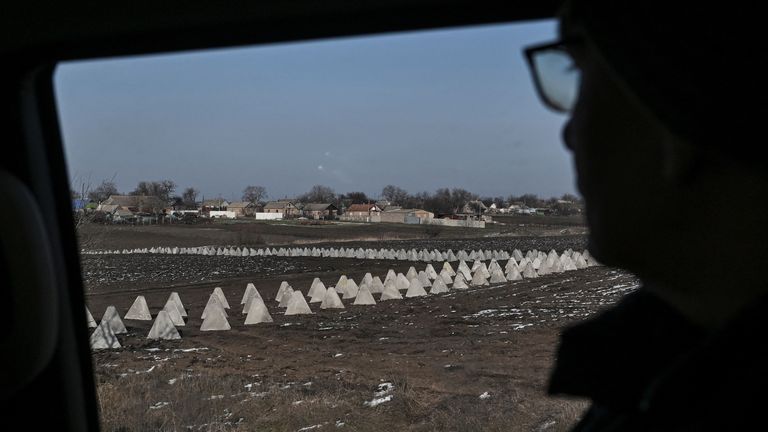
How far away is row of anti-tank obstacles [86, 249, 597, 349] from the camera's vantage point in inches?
490

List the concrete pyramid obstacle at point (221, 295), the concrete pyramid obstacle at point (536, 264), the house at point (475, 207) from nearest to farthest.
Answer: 1. the house at point (475, 207)
2. the concrete pyramid obstacle at point (221, 295)
3. the concrete pyramid obstacle at point (536, 264)

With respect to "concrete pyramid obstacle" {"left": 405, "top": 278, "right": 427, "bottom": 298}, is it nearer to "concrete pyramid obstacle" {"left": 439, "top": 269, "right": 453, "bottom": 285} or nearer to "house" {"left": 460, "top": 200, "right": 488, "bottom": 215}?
"concrete pyramid obstacle" {"left": 439, "top": 269, "right": 453, "bottom": 285}

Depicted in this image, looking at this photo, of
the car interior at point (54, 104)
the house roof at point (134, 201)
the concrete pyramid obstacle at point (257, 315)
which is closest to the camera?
the car interior at point (54, 104)

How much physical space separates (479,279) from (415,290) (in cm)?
394

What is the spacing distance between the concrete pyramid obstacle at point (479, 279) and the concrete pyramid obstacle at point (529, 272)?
6.32 ft

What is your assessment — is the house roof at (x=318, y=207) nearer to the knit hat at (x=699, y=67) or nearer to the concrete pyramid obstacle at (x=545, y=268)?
the concrete pyramid obstacle at (x=545, y=268)

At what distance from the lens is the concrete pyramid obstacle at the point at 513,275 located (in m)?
23.2

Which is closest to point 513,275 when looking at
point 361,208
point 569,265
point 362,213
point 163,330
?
point 569,265

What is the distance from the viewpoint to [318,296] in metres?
17.6

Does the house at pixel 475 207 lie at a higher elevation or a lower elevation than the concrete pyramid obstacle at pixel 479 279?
A: higher

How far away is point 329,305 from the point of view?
16.6 m

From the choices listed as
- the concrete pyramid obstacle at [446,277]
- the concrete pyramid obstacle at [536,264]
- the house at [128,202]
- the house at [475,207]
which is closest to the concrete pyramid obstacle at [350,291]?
the concrete pyramid obstacle at [446,277]

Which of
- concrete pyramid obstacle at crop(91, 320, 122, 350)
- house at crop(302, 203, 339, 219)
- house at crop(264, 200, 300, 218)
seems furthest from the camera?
house at crop(264, 200, 300, 218)

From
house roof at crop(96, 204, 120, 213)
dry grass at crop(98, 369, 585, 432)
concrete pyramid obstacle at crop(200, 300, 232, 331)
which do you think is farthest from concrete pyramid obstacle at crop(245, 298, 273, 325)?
dry grass at crop(98, 369, 585, 432)
